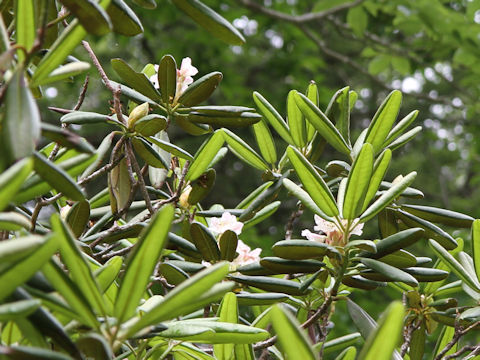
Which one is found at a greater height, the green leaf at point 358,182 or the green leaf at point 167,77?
the green leaf at point 167,77

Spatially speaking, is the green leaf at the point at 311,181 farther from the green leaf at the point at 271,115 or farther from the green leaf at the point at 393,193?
the green leaf at the point at 271,115

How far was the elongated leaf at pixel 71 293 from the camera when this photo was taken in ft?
1.59

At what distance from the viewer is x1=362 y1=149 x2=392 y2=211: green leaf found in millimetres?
769

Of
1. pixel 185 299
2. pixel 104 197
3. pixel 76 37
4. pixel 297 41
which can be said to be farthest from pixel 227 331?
pixel 297 41

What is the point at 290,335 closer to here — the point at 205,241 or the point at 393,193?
the point at 393,193

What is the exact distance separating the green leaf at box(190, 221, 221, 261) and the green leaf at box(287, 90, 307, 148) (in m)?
0.27

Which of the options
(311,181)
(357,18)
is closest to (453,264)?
(311,181)

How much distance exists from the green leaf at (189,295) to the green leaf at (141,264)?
0.07ft

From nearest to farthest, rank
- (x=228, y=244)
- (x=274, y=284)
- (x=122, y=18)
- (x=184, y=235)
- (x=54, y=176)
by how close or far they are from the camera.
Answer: (x=54, y=176), (x=122, y=18), (x=274, y=284), (x=228, y=244), (x=184, y=235)

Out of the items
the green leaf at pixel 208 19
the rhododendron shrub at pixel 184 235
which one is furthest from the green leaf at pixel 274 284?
the green leaf at pixel 208 19

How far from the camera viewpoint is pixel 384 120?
37.0 inches

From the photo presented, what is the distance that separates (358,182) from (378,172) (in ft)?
0.11

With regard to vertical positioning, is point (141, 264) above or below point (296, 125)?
above

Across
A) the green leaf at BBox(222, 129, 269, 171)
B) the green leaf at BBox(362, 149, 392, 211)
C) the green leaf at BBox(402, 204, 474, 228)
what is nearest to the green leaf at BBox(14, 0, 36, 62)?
the green leaf at BBox(362, 149, 392, 211)
